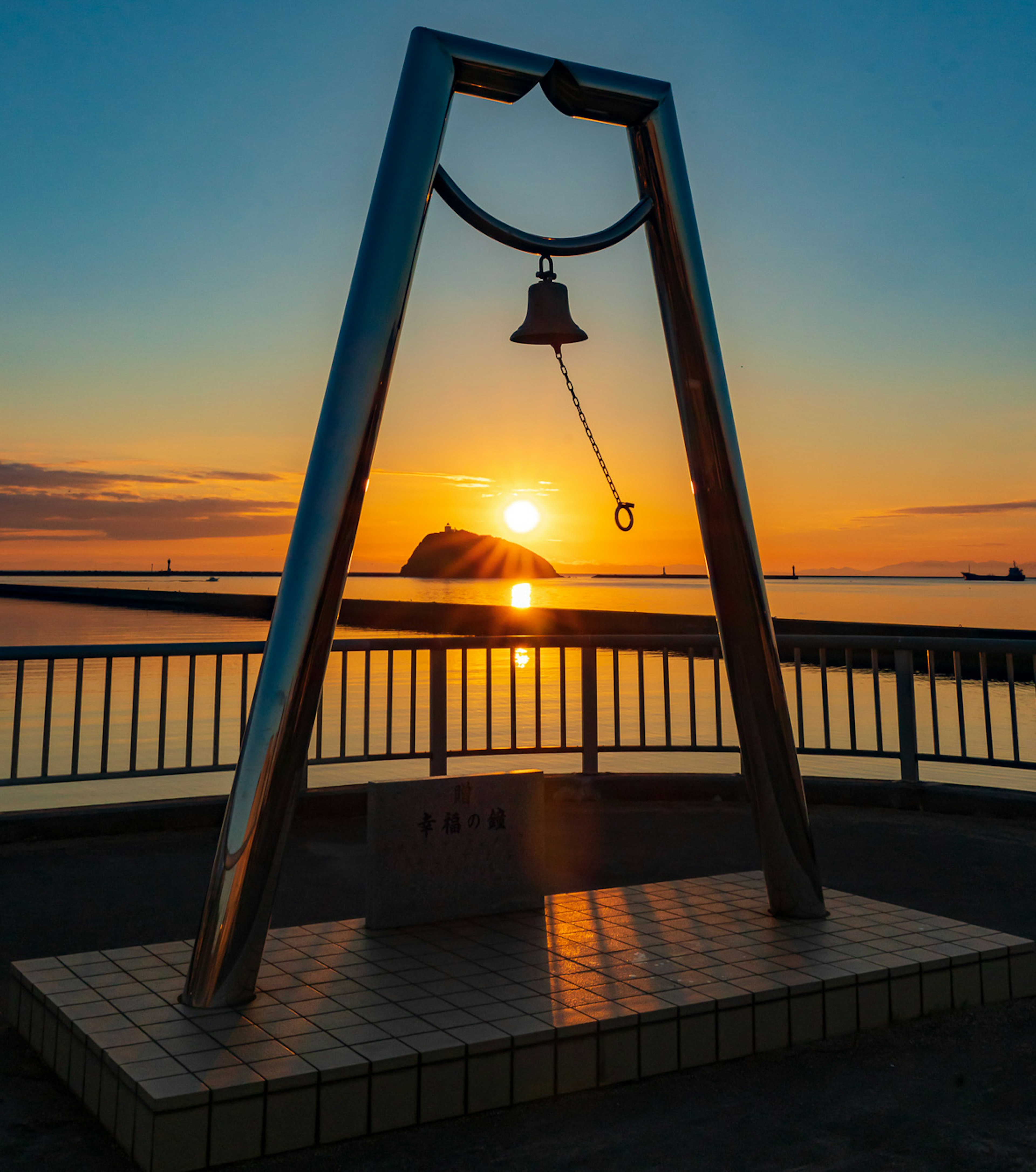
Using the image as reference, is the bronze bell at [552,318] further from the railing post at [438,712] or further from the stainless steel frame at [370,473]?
the railing post at [438,712]

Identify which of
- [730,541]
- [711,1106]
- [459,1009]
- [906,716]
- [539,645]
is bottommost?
[711,1106]

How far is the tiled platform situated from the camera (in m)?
2.56

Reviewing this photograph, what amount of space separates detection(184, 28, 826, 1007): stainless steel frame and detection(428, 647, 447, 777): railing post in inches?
127

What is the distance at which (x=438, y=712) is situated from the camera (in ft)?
22.9

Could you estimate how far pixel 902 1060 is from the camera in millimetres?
3098

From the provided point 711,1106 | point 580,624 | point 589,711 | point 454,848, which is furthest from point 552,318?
point 580,624

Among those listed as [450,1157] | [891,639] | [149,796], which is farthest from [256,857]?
[149,796]

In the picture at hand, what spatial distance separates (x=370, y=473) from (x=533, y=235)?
1.18 m

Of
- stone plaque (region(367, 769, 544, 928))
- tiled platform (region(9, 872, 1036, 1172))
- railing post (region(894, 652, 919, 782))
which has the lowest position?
tiled platform (region(9, 872, 1036, 1172))

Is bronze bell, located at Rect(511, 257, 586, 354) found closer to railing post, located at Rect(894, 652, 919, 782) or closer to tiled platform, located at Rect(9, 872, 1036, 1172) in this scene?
tiled platform, located at Rect(9, 872, 1036, 1172)

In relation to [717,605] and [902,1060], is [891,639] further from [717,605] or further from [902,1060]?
[902,1060]

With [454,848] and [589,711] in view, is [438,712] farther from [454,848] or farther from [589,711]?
[454,848]

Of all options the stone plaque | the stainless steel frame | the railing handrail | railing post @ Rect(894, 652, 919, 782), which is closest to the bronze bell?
the stainless steel frame

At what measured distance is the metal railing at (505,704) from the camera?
6598 mm
